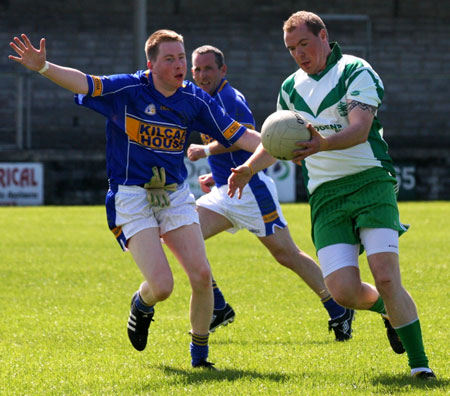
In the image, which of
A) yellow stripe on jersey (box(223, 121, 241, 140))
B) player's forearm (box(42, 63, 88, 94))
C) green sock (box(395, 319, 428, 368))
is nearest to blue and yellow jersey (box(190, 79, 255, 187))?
yellow stripe on jersey (box(223, 121, 241, 140))

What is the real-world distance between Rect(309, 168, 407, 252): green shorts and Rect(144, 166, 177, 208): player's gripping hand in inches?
40.9

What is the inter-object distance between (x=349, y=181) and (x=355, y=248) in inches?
16.0

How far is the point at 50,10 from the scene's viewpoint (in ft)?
96.7

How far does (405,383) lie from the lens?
197 inches

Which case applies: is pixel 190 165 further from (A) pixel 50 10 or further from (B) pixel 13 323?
(B) pixel 13 323

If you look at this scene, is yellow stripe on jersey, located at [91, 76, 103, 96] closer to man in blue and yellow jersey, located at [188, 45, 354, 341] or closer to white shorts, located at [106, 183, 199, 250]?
white shorts, located at [106, 183, 199, 250]

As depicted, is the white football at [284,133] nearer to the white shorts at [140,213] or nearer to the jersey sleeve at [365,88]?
the jersey sleeve at [365,88]

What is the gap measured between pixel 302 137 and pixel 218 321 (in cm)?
269

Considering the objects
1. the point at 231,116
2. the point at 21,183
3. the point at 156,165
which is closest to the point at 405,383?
the point at 156,165

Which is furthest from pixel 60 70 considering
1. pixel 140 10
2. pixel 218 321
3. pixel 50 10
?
pixel 50 10

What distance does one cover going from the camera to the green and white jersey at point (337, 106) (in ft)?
17.3

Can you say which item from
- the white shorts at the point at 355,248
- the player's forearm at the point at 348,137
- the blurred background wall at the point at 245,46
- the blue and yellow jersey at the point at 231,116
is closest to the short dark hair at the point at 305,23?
the player's forearm at the point at 348,137

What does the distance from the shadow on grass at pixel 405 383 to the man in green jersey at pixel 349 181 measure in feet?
0.22

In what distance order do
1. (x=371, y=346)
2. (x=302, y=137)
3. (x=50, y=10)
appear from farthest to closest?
(x=50, y=10) → (x=371, y=346) → (x=302, y=137)
